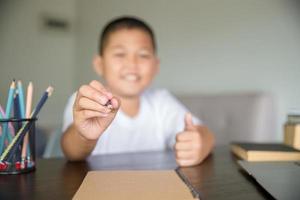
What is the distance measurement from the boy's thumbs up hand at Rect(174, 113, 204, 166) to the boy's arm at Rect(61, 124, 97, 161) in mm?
147

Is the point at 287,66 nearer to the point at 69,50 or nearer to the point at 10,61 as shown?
the point at 10,61

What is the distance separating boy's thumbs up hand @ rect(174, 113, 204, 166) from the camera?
0.56m

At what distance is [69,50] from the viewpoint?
1.89m

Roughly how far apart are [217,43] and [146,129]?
0.58m

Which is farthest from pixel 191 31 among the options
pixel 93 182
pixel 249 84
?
pixel 93 182

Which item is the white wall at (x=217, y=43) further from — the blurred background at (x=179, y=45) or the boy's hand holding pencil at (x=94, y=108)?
the boy's hand holding pencil at (x=94, y=108)

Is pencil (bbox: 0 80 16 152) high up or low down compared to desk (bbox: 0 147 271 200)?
up

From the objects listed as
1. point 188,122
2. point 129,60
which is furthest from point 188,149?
point 129,60

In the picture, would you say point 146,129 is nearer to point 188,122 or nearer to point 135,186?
point 188,122

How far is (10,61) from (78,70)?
485 mm

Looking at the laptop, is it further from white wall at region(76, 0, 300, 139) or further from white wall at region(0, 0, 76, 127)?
white wall at region(0, 0, 76, 127)

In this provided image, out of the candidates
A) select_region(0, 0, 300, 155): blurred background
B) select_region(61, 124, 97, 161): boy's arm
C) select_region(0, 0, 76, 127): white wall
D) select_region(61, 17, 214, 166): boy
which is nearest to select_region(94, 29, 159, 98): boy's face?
select_region(61, 17, 214, 166): boy

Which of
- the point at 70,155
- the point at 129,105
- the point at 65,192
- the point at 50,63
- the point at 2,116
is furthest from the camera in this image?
the point at 50,63

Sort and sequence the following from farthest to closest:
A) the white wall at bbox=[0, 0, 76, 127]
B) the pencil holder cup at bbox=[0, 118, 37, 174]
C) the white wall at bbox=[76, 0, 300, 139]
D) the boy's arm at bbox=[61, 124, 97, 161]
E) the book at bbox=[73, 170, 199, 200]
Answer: the white wall at bbox=[0, 0, 76, 127], the white wall at bbox=[76, 0, 300, 139], the boy's arm at bbox=[61, 124, 97, 161], the pencil holder cup at bbox=[0, 118, 37, 174], the book at bbox=[73, 170, 199, 200]
